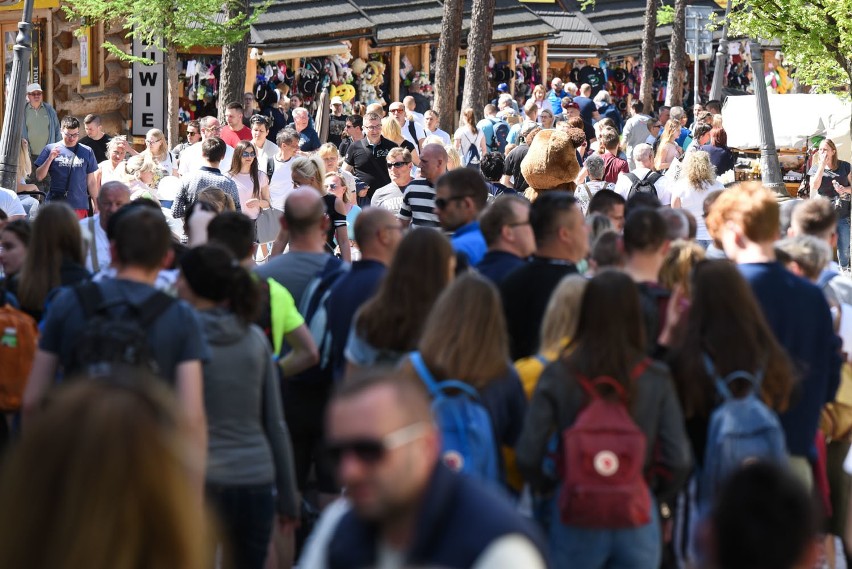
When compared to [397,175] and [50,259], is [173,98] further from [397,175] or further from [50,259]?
[50,259]

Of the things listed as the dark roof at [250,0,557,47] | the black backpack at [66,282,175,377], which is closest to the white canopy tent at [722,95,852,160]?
the dark roof at [250,0,557,47]

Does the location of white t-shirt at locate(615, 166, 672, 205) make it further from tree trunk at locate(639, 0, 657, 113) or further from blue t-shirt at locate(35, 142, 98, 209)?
tree trunk at locate(639, 0, 657, 113)

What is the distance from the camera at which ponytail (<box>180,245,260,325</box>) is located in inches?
211

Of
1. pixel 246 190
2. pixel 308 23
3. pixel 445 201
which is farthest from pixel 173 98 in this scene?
pixel 445 201

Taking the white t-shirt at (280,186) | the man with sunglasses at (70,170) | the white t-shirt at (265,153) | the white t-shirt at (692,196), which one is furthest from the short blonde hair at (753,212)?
the man with sunglasses at (70,170)

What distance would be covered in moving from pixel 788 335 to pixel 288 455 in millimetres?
2044

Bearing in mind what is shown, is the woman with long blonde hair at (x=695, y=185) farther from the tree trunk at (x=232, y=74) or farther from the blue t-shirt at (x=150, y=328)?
the tree trunk at (x=232, y=74)

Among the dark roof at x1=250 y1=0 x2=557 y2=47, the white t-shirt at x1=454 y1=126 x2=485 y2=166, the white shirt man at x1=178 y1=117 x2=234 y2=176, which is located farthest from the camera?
the dark roof at x1=250 y1=0 x2=557 y2=47

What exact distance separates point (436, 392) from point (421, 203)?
5.53m

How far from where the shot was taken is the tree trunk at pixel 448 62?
2786cm

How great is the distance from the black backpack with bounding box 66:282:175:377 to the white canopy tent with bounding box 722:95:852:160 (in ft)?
70.9

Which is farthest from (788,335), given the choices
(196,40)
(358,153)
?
(196,40)

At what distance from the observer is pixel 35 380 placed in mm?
5094

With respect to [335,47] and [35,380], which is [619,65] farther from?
[35,380]
